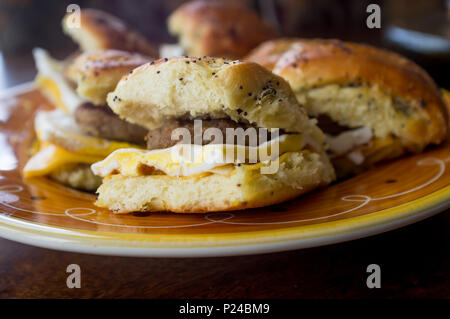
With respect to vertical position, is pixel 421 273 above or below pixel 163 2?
below

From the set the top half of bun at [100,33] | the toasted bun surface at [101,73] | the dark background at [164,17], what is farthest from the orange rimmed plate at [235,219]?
the dark background at [164,17]

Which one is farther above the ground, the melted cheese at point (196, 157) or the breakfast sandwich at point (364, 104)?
the breakfast sandwich at point (364, 104)

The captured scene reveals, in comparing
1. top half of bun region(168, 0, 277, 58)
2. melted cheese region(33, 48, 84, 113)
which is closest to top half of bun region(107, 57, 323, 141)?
melted cheese region(33, 48, 84, 113)

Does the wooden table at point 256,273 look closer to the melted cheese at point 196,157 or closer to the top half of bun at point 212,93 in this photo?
the melted cheese at point 196,157

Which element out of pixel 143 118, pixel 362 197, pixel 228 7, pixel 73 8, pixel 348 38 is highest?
pixel 348 38
